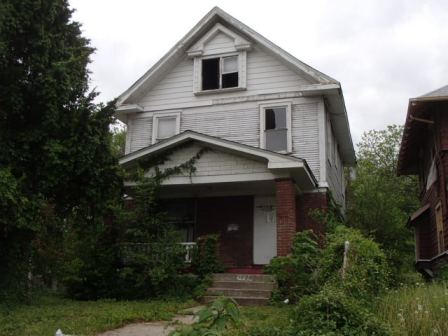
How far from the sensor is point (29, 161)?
1102 centimetres

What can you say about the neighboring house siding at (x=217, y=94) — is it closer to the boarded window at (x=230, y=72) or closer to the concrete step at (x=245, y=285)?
the boarded window at (x=230, y=72)

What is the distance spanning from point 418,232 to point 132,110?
11.6 meters

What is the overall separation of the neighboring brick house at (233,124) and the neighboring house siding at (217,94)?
34mm

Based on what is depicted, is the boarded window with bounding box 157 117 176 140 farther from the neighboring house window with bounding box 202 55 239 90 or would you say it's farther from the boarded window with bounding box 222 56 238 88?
the boarded window with bounding box 222 56 238 88

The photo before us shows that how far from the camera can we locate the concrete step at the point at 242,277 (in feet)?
40.0

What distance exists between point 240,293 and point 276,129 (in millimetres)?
6478

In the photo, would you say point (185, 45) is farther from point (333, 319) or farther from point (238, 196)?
point (333, 319)

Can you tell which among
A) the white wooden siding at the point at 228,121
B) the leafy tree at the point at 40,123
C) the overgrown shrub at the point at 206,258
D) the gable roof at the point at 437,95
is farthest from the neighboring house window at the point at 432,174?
the leafy tree at the point at 40,123

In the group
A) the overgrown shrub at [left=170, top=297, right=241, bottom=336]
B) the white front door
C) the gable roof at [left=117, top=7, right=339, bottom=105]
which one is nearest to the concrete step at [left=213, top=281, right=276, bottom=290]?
the white front door

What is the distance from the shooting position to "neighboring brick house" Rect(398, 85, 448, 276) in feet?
45.1

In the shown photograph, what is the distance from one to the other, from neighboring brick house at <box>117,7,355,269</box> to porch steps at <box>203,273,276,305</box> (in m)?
2.41

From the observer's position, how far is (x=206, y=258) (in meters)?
13.1

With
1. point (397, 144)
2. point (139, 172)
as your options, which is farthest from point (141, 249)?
point (397, 144)

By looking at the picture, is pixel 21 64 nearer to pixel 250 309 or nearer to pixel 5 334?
pixel 5 334
